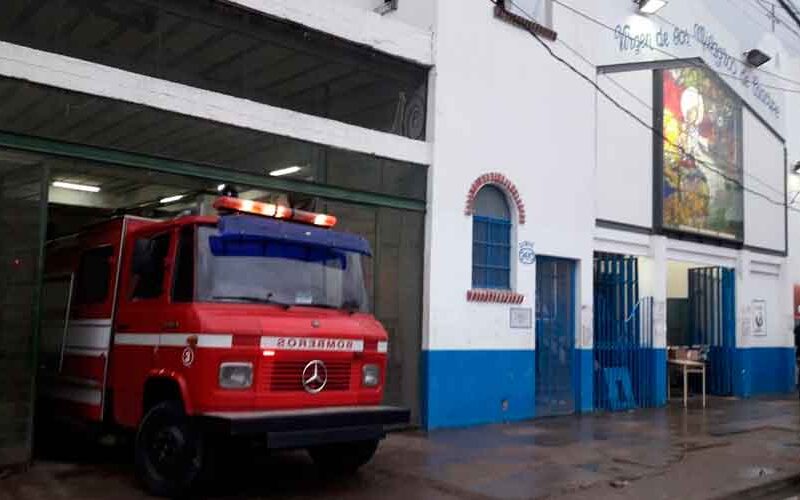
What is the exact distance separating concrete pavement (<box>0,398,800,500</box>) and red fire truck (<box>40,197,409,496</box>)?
0.52m

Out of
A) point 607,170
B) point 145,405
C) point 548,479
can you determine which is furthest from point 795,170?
point 145,405

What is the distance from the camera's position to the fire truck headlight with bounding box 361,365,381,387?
25.4ft

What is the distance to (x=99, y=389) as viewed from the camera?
26.8 feet

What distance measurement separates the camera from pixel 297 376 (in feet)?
23.5

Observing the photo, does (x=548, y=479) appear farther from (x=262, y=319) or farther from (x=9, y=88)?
(x=9, y=88)

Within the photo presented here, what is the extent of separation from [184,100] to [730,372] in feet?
44.3

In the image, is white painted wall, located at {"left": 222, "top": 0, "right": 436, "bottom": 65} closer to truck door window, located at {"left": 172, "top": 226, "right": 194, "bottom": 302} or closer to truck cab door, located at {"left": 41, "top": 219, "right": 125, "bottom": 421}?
truck cab door, located at {"left": 41, "top": 219, "right": 125, "bottom": 421}

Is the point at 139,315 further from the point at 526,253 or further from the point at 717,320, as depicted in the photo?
the point at 717,320

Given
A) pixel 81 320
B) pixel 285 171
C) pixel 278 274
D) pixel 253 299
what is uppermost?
pixel 285 171

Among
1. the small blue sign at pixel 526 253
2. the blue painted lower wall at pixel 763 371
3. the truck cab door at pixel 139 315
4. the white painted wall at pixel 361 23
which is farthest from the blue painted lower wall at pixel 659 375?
the truck cab door at pixel 139 315

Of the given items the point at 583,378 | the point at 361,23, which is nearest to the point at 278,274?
the point at 361,23

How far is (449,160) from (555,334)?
3800 mm

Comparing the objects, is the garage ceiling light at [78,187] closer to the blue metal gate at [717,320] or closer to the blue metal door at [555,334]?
the blue metal door at [555,334]

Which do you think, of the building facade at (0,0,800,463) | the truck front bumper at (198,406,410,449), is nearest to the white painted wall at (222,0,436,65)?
the building facade at (0,0,800,463)
